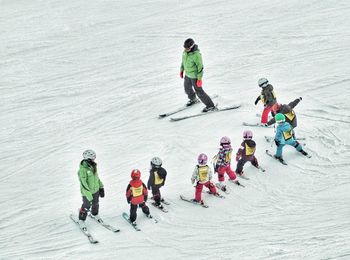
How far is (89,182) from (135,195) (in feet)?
3.27

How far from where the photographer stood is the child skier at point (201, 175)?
37.6 ft

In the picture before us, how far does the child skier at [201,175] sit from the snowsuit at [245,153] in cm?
107

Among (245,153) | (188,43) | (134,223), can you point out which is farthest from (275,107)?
(134,223)

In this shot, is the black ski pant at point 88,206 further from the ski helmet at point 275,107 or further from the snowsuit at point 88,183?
the ski helmet at point 275,107

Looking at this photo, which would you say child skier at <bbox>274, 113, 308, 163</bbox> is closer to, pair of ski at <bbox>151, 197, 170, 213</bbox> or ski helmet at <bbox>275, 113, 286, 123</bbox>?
ski helmet at <bbox>275, 113, 286, 123</bbox>

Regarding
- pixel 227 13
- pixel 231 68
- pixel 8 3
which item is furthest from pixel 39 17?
pixel 231 68

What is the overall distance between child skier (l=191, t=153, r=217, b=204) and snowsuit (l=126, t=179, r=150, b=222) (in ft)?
4.17

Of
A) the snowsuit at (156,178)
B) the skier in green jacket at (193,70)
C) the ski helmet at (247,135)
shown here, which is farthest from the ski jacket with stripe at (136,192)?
the skier in green jacket at (193,70)

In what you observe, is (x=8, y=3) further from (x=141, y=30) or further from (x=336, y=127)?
(x=336, y=127)

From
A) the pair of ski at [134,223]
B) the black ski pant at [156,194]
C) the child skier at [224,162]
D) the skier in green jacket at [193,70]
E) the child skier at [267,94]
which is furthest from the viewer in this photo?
the skier in green jacket at [193,70]

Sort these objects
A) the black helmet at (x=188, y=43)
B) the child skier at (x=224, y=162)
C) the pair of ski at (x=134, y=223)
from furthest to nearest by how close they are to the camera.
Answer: the black helmet at (x=188, y=43), the child skier at (x=224, y=162), the pair of ski at (x=134, y=223)

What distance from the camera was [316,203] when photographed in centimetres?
1165

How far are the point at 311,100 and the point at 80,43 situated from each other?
1235 cm

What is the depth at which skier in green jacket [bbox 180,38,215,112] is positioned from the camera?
14.9 meters
